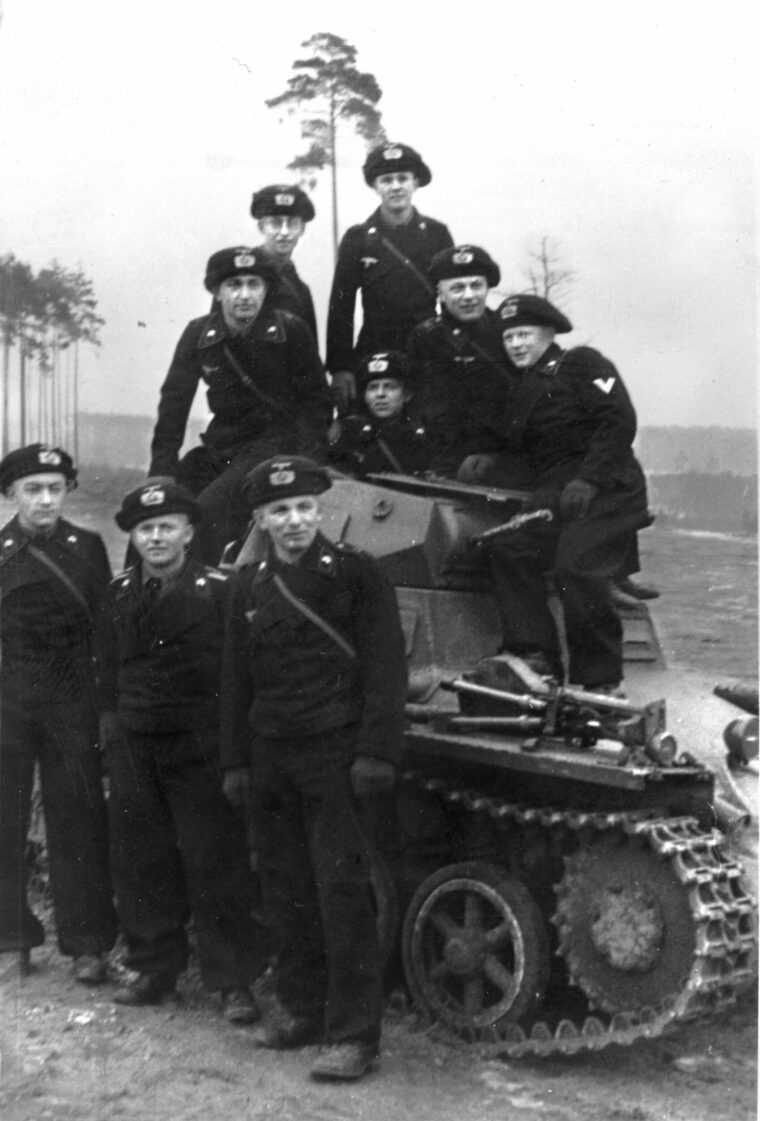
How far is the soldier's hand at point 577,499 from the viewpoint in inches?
274

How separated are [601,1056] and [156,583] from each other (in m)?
2.90

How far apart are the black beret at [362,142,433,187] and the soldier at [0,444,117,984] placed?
236 cm

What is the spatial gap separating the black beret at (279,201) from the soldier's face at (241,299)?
1.47 ft

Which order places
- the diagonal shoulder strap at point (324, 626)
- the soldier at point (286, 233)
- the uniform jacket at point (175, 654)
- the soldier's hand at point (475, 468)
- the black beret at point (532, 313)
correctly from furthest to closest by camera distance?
the soldier at point (286, 233) < the soldier's hand at point (475, 468) < the black beret at point (532, 313) < the uniform jacket at point (175, 654) < the diagonal shoulder strap at point (324, 626)

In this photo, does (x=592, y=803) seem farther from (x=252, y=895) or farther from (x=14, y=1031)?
(x=14, y=1031)

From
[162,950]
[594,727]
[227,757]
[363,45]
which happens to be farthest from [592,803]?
[363,45]

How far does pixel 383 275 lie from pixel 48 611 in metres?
2.83

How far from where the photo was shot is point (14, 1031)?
654 cm

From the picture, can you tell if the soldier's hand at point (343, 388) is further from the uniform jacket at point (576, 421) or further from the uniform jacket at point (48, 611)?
the uniform jacket at point (48, 611)

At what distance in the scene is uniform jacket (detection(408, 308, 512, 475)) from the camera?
25.2 feet

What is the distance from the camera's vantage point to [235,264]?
7512 millimetres

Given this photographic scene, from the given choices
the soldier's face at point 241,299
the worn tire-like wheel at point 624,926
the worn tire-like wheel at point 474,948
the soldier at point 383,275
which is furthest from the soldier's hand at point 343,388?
the worn tire-like wheel at point 624,926

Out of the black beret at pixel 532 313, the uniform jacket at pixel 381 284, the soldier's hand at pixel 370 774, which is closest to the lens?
the soldier's hand at pixel 370 774

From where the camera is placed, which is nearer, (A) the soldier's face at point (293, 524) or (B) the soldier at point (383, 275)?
(A) the soldier's face at point (293, 524)
